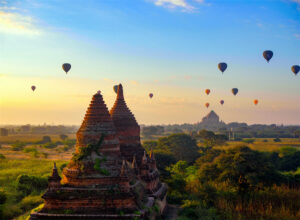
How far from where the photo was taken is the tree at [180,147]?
51.6 meters

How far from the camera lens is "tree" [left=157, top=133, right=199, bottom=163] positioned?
169ft

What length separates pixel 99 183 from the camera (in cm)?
1426

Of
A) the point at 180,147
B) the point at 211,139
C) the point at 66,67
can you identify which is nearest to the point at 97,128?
the point at 66,67

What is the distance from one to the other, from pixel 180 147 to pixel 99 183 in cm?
3933

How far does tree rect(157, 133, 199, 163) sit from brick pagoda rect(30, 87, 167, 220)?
3413 cm

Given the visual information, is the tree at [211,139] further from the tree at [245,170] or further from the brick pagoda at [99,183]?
the brick pagoda at [99,183]

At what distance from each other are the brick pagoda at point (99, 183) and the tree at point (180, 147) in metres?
34.1

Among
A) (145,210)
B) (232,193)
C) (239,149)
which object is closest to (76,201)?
(145,210)

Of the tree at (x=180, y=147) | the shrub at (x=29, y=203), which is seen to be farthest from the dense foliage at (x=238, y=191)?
the tree at (x=180, y=147)

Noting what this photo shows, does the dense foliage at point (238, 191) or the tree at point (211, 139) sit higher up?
the tree at point (211, 139)

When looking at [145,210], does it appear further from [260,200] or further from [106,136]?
[260,200]

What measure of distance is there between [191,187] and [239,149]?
568 centimetres

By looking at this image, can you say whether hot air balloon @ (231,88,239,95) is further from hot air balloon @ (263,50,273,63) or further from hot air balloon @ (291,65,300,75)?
hot air balloon @ (263,50,273,63)

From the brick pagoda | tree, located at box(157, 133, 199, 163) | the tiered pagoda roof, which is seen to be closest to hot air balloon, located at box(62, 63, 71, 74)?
the tiered pagoda roof
